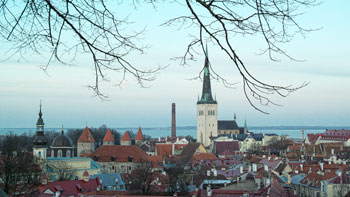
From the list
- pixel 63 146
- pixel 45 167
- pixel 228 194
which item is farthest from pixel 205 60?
pixel 63 146

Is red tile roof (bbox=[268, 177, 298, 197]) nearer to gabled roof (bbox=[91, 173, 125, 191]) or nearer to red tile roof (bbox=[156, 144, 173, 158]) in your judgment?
gabled roof (bbox=[91, 173, 125, 191])

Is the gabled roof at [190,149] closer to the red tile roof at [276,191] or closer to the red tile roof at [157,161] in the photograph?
the red tile roof at [157,161]

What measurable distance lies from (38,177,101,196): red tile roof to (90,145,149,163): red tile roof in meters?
15.3

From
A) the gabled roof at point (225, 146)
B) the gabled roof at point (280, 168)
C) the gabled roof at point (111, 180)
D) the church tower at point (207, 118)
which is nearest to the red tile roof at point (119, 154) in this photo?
the gabled roof at point (111, 180)

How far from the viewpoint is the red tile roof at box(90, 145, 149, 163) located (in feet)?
150

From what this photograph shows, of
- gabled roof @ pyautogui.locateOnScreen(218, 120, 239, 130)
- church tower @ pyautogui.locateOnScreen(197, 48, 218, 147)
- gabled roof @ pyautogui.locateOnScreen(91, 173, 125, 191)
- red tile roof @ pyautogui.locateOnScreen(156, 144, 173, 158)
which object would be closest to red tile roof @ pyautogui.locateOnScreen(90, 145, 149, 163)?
gabled roof @ pyautogui.locateOnScreen(91, 173, 125, 191)

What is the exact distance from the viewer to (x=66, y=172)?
3691 centimetres

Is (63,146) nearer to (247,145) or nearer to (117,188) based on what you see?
(117,188)

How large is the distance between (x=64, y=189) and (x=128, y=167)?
19001 millimetres

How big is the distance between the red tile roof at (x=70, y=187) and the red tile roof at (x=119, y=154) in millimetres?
15314

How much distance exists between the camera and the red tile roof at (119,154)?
1797 inches

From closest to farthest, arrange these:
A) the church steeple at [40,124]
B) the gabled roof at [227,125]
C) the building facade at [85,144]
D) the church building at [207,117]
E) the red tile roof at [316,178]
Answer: the red tile roof at [316,178] → the church steeple at [40,124] → the building facade at [85,144] → the church building at [207,117] → the gabled roof at [227,125]

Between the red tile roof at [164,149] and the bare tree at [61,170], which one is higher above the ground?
the red tile roof at [164,149]

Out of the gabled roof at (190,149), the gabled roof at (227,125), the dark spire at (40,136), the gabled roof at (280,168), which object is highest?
the gabled roof at (227,125)
